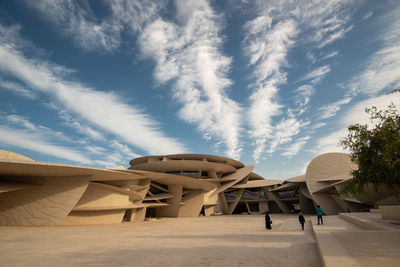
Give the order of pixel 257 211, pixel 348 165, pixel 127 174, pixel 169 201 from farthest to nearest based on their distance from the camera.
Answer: pixel 257 211, pixel 169 201, pixel 348 165, pixel 127 174

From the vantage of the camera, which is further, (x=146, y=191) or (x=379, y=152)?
(x=146, y=191)

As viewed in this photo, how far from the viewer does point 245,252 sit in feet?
22.8

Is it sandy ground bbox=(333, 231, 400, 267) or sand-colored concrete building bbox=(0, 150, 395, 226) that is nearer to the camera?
sandy ground bbox=(333, 231, 400, 267)

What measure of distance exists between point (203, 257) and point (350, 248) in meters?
4.21

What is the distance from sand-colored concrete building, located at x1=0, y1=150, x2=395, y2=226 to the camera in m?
17.3

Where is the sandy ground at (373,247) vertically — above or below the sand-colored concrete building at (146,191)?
below

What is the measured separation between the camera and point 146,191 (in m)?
27.7

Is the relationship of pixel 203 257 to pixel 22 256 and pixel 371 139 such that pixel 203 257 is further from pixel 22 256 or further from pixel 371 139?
pixel 371 139

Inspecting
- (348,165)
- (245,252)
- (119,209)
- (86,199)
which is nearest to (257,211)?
(348,165)

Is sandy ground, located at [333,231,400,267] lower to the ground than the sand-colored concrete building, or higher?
lower

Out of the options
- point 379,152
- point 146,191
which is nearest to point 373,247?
point 379,152

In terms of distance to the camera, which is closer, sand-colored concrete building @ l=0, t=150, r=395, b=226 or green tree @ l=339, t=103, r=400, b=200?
green tree @ l=339, t=103, r=400, b=200

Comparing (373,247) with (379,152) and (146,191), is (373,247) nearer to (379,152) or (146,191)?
(379,152)

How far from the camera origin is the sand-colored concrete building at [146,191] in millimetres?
17344
